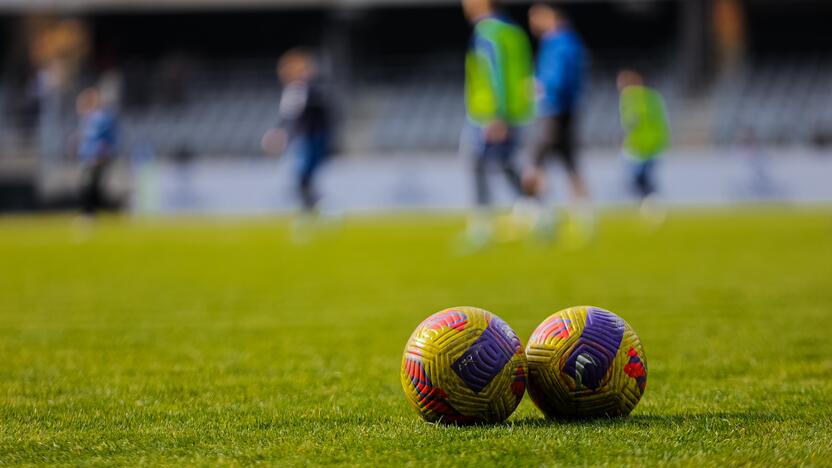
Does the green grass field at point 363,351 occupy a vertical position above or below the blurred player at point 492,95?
below

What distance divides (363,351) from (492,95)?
7795 mm

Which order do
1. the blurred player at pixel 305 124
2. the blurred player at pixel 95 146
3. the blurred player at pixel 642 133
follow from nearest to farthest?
the blurred player at pixel 305 124 → the blurred player at pixel 95 146 → the blurred player at pixel 642 133

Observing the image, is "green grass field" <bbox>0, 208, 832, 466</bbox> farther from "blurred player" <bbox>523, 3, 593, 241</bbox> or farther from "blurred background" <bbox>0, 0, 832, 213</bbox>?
"blurred background" <bbox>0, 0, 832, 213</bbox>

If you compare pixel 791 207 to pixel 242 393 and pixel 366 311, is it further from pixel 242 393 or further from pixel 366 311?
pixel 242 393

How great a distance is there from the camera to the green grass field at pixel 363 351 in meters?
3.56

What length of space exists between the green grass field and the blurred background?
14287 millimetres

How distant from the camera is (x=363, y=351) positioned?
600 cm

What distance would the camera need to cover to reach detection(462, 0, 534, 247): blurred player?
13375mm

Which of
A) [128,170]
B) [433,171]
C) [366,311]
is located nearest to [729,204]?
[433,171]

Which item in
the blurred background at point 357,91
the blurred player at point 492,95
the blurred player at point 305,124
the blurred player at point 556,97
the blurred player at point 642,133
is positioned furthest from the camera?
the blurred background at point 357,91

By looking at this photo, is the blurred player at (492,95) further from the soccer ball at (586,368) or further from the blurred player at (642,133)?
the soccer ball at (586,368)

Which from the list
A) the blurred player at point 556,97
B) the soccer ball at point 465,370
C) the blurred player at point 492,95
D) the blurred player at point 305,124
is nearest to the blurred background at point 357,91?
the blurred player at point 305,124

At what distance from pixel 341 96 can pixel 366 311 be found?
28.5 metres

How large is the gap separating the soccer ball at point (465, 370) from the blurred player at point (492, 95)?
9.56 m
